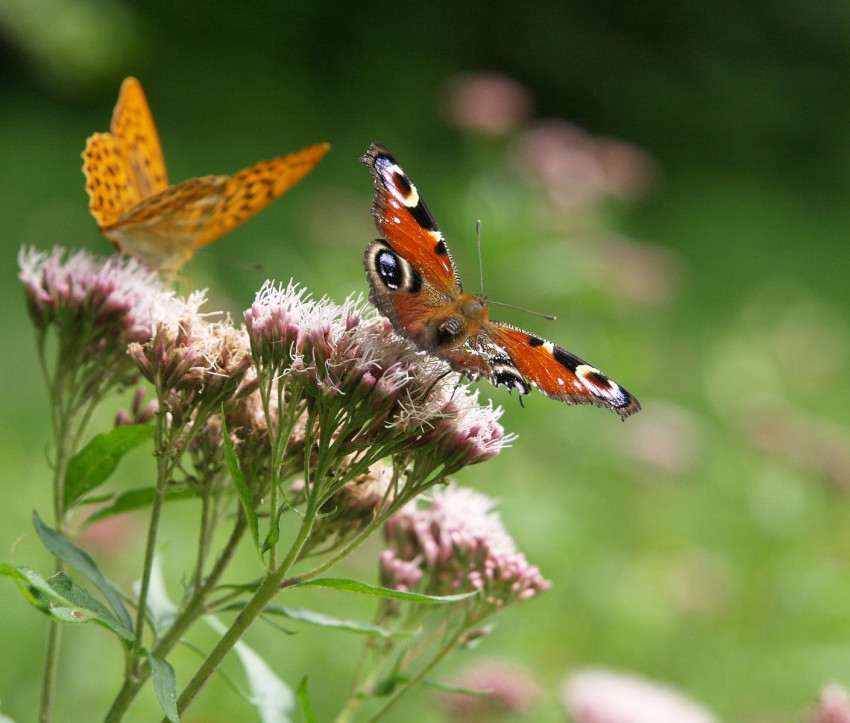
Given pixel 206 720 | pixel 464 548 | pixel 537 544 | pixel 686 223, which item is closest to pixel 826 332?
pixel 537 544

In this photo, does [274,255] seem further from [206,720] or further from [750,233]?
[750,233]

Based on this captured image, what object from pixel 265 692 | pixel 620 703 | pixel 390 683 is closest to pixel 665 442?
pixel 620 703

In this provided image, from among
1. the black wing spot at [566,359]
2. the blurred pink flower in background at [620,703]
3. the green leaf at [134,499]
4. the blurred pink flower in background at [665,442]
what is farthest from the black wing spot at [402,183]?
the blurred pink flower in background at [665,442]

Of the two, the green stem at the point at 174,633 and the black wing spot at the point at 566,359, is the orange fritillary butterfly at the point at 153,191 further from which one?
the green stem at the point at 174,633

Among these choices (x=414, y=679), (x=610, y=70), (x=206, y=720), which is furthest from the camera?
(x=610, y=70)

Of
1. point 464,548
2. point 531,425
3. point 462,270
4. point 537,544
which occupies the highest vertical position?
point 462,270

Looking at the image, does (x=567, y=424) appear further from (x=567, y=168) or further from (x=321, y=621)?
(x=321, y=621)
